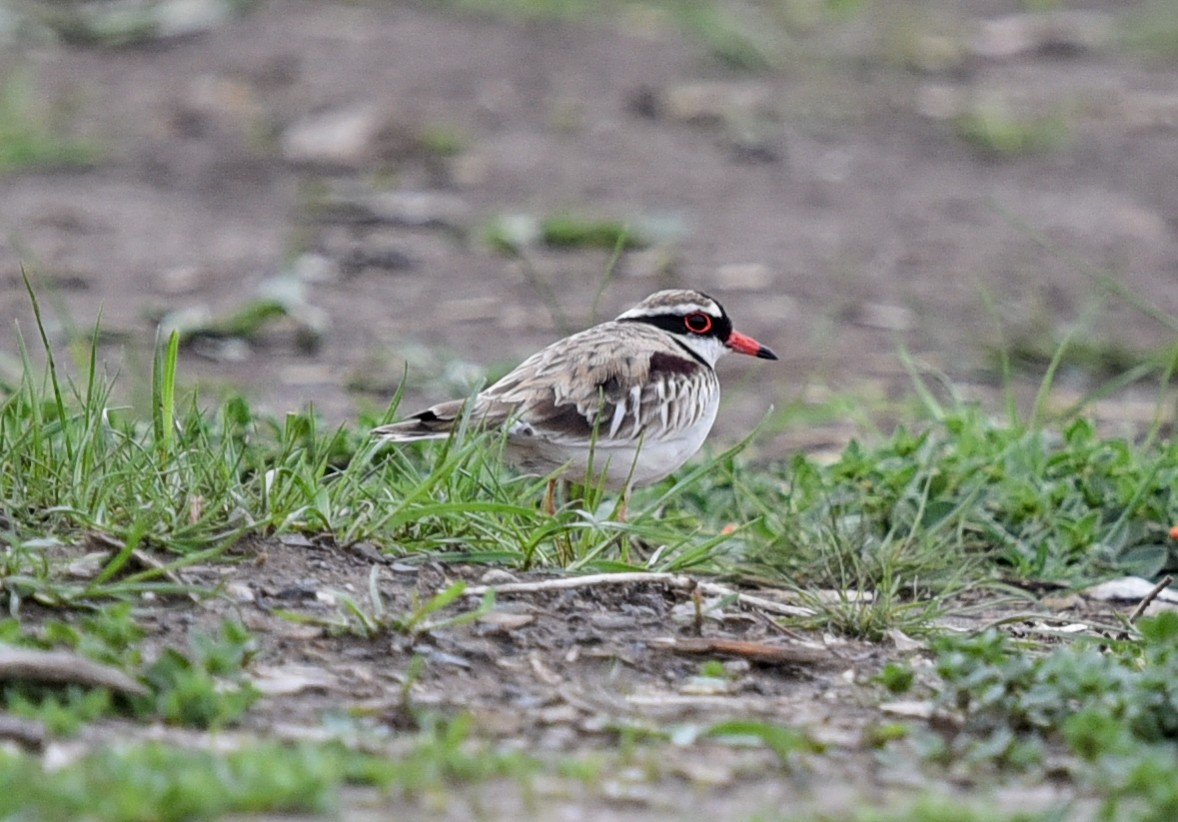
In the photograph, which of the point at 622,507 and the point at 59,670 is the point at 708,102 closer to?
the point at 622,507

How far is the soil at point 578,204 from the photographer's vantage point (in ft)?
27.7

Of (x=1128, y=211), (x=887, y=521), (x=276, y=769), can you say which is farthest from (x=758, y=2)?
(x=276, y=769)

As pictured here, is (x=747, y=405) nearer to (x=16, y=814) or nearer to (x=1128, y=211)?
(x=1128, y=211)

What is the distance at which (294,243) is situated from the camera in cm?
1023

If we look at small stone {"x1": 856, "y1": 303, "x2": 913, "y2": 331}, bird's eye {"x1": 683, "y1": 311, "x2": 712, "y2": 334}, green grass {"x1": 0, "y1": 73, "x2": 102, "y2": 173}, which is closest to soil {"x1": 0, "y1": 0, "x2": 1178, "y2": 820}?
small stone {"x1": 856, "y1": 303, "x2": 913, "y2": 331}

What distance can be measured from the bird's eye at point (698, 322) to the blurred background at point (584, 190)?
2.49 feet

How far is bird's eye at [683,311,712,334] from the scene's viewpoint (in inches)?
Answer: 257

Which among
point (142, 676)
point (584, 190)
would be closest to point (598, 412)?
point (142, 676)

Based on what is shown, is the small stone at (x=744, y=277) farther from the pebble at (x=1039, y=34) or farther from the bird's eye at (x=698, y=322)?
the pebble at (x=1039, y=34)

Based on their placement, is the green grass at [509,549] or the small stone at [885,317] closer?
the green grass at [509,549]

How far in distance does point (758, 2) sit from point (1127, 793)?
507 inches

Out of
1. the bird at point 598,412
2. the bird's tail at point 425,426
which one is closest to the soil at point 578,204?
the bird's tail at point 425,426

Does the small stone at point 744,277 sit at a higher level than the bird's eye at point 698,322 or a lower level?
lower

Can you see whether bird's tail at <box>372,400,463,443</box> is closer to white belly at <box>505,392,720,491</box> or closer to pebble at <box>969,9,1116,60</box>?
white belly at <box>505,392,720,491</box>
